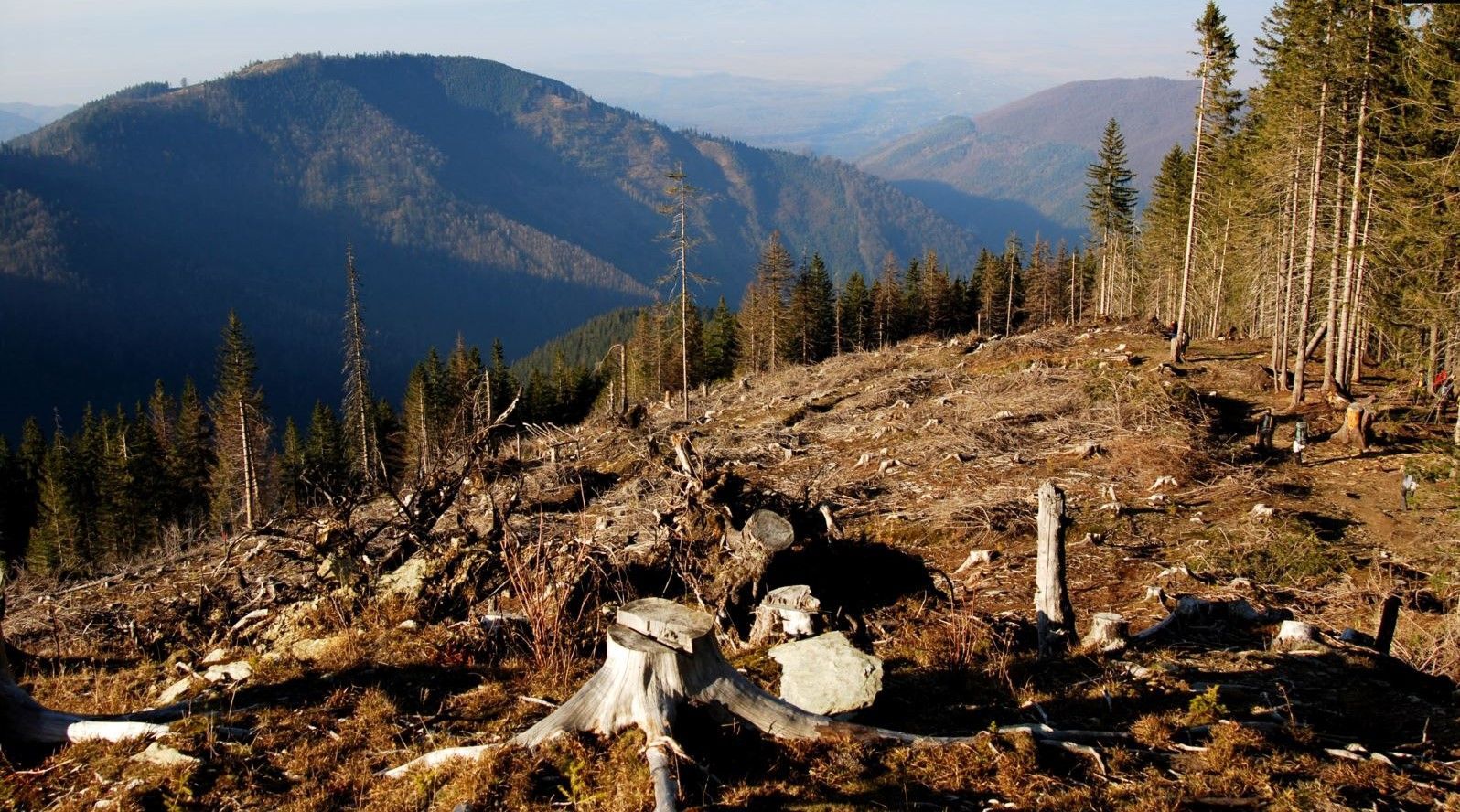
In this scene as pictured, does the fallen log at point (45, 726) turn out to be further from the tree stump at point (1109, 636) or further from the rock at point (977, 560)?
the rock at point (977, 560)

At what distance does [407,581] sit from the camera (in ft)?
27.7

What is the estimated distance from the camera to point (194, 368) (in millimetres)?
172875

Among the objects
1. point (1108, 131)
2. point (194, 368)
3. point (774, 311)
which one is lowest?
point (194, 368)

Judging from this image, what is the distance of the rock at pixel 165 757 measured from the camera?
5.07 m

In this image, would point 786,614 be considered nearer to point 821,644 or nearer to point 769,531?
point 769,531

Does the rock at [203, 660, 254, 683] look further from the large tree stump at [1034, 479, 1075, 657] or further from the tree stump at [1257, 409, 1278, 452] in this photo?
the tree stump at [1257, 409, 1278, 452]

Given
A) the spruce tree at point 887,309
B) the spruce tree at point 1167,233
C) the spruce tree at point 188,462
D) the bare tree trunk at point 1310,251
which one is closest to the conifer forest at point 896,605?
the bare tree trunk at point 1310,251

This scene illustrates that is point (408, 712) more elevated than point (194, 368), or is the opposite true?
point (408, 712)

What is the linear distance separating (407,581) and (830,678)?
4782mm

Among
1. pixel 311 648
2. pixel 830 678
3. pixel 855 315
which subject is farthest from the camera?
pixel 855 315

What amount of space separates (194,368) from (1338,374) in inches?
7712

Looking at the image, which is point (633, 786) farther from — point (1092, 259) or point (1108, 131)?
point (1092, 259)

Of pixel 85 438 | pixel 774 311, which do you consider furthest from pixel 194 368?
pixel 774 311

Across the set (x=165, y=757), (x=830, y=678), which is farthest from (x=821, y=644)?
(x=165, y=757)
